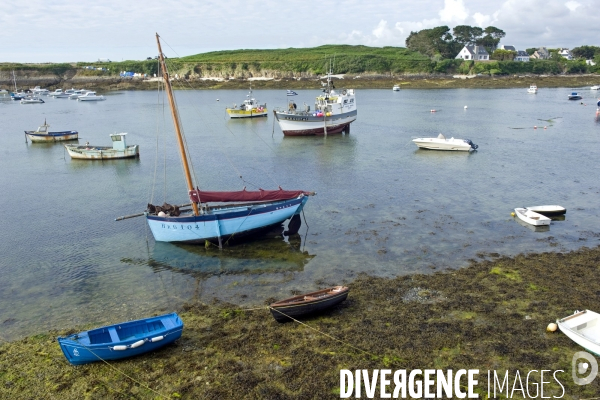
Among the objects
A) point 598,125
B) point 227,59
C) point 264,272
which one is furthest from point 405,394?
point 227,59

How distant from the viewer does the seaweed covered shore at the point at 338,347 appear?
1274 centimetres

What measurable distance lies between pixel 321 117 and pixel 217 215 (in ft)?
115

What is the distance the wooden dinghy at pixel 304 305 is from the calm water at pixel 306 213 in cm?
217

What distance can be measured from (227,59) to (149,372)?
175 metres

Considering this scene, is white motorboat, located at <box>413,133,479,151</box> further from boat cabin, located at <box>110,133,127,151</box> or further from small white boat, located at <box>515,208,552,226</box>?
boat cabin, located at <box>110,133,127,151</box>

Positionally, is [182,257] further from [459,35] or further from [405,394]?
[459,35]

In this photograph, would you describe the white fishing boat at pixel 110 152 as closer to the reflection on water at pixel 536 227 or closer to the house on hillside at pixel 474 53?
the reflection on water at pixel 536 227

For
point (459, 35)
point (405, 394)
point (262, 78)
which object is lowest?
point (405, 394)

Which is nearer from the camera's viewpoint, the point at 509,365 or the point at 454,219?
the point at 509,365

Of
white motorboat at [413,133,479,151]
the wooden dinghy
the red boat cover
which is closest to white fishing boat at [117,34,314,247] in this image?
the red boat cover

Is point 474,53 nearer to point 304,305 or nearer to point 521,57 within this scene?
point 521,57

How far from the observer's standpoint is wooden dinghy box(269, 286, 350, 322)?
51.2ft

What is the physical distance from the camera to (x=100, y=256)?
22578 millimetres

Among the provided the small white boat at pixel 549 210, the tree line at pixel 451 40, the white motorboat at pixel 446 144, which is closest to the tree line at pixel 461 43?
the tree line at pixel 451 40
